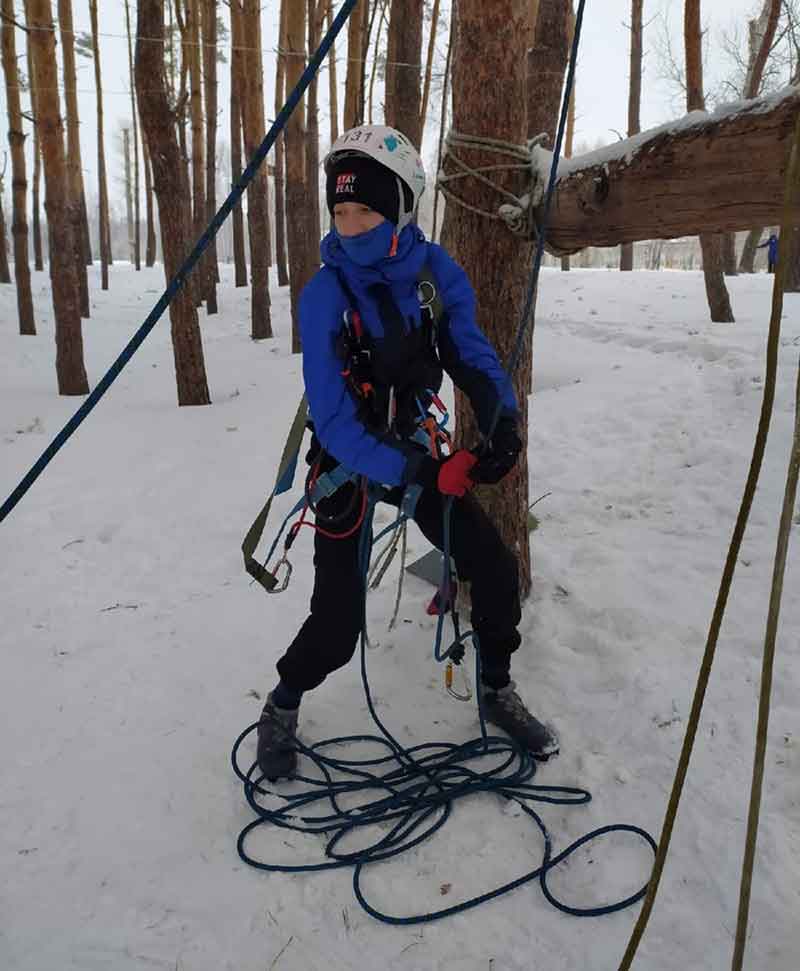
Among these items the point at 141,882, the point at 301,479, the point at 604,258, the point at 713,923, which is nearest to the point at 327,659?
the point at 141,882

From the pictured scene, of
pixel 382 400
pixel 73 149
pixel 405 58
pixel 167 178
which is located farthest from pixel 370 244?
pixel 73 149

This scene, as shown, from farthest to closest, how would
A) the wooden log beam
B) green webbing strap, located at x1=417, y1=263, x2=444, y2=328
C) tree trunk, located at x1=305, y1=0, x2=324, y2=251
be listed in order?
tree trunk, located at x1=305, y1=0, x2=324, y2=251 < green webbing strap, located at x1=417, y1=263, x2=444, y2=328 < the wooden log beam

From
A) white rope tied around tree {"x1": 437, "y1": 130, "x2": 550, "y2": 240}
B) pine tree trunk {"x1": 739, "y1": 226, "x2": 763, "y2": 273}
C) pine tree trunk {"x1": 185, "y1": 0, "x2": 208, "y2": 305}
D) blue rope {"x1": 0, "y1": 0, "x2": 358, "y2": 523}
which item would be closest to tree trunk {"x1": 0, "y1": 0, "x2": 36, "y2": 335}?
pine tree trunk {"x1": 185, "y1": 0, "x2": 208, "y2": 305}

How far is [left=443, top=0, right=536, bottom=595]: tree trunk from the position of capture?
288 cm

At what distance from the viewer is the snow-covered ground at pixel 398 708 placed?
200cm

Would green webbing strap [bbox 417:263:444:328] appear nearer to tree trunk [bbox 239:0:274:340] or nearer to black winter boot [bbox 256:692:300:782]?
black winter boot [bbox 256:692:300:782]

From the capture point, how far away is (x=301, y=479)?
5535mm

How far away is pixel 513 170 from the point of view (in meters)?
2.89

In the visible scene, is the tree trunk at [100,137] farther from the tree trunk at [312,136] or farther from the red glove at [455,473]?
the red glove at [455,473]

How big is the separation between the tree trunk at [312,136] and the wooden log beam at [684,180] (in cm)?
852

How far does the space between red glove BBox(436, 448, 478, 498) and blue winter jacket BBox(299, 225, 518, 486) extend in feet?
0.29

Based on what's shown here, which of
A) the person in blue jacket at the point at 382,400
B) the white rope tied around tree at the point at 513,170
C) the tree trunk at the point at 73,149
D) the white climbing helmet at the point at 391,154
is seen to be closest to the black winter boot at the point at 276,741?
the person in blue jacket at the point at 382,400

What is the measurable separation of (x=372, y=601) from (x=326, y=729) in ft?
3.10

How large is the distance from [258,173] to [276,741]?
1077 centimetres
